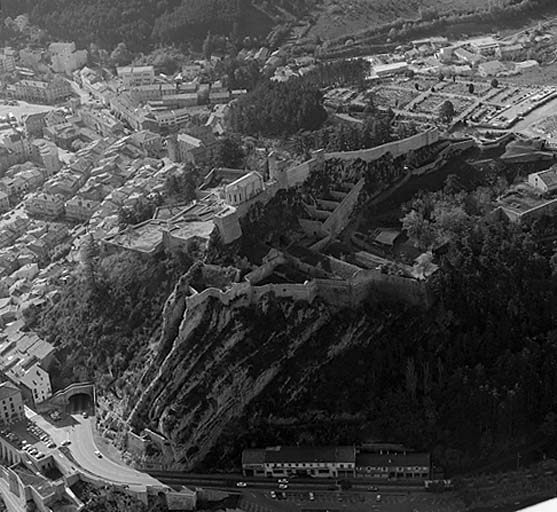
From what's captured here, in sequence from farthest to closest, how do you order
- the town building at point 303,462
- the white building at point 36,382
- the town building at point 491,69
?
1. the town building at point 491,69
2. the white building at point 36,382
3. the town building at point 303,462

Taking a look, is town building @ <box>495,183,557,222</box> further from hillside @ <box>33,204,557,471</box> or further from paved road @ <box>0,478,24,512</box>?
paved road @ <box>0,478,24,512</box>

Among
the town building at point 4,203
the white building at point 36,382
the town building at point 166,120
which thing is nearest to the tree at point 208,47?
the town building at point 166,120

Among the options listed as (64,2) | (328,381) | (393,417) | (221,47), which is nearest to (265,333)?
(328,381)

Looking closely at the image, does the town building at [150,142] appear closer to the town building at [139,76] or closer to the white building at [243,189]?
the town building at [139,76]

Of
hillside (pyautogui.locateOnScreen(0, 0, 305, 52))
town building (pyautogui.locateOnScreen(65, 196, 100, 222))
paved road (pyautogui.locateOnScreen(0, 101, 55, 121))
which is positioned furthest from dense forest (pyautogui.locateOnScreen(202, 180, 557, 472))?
hillside (pyautogui.locateOnScreen(0, 0, 305, 52))

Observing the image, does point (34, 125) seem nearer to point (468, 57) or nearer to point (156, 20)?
point (156, 20)

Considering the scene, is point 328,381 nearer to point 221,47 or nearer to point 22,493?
point 22,493

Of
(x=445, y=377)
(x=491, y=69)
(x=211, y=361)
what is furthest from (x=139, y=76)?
(x=445, y=377)
